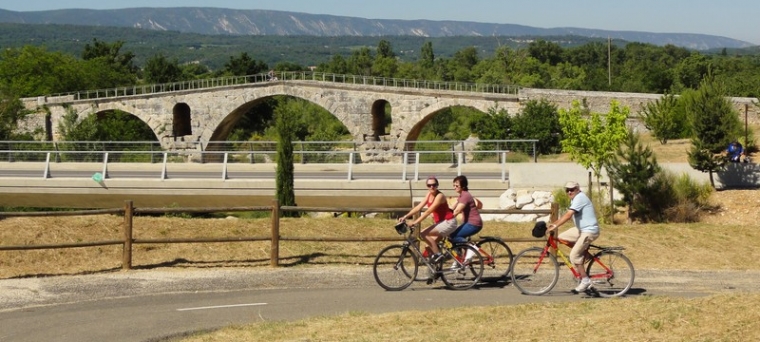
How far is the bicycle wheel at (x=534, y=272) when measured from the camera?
14375mm

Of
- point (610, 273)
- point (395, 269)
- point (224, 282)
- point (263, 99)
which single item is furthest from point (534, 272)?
point (263, 99)

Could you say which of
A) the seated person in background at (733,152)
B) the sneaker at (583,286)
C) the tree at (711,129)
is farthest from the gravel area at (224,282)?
the seated person in background at (733,152)

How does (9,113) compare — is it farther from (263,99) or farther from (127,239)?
(127,239)

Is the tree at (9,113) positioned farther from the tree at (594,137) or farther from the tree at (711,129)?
the tree at (711,129)

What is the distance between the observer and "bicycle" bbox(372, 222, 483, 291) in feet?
49.0

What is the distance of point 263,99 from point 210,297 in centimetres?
5881

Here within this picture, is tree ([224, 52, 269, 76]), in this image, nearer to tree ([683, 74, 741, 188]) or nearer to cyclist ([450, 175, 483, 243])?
tree ([683, 74, 741, 188])

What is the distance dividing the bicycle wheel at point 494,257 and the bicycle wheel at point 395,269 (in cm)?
98

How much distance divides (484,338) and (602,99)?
44.9m

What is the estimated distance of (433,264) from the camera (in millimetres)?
15008

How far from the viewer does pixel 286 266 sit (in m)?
17.3

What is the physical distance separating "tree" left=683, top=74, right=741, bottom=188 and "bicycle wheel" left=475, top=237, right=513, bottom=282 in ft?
45.5

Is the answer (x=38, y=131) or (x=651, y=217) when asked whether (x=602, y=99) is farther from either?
(x=38, y=131)

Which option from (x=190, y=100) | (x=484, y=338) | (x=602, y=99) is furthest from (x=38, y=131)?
(x=484, y=338)
